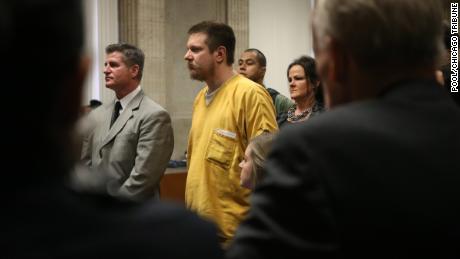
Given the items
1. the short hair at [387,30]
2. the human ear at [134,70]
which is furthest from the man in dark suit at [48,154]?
the human ear at [134,70]

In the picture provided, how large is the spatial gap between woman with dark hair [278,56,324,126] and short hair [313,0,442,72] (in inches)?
138

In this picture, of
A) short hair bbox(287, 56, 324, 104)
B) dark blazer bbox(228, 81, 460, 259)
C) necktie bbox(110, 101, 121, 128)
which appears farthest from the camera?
short hair bbox(287, 56, 324, 104)

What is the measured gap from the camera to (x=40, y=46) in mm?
782

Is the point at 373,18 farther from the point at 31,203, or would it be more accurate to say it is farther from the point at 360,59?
the point at 31,203

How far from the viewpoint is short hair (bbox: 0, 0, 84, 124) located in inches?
29.8

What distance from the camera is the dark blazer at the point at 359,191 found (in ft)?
4.11

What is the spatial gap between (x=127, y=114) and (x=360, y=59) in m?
3.13

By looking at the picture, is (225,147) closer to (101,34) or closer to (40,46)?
(40,46)

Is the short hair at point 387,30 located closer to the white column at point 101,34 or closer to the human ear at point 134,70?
the human ear at point 134,70

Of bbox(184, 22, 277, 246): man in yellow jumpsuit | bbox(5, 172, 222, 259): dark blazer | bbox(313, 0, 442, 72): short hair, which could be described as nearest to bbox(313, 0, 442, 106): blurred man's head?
bbox(313, 0, 442, 72): short hair

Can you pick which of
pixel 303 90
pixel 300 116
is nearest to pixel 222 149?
pixel 300 116

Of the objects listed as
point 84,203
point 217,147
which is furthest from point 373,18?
point 217,147

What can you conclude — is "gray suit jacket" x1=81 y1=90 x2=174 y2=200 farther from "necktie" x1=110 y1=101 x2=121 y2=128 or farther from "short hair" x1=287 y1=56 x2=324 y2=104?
"short hair" x1=287 y1=56 x2=324 y2=104

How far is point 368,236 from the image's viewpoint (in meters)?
1.25
